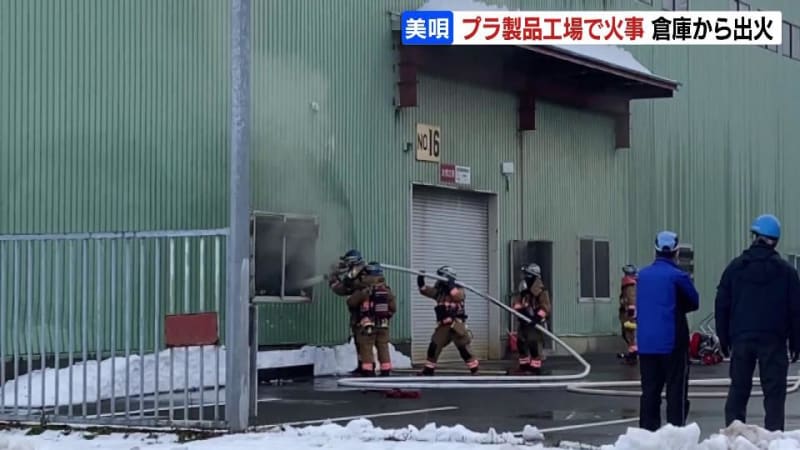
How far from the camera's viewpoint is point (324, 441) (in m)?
10.3

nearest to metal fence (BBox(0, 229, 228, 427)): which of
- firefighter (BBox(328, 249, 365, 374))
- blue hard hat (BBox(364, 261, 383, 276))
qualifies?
firefighter (BBox(328, 249, 365, 374))

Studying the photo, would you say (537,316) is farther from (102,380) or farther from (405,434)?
(405,434)

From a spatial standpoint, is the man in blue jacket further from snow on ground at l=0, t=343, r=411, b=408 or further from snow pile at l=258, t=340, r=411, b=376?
snow pile at l=258, t=340, r=411, b=376

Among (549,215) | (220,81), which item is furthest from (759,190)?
(220,81)

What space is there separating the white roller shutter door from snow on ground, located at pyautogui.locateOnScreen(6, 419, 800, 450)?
36.1 feet

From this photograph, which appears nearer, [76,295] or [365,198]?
[76,295]

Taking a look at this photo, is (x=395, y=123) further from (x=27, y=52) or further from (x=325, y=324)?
(x=27, y=52)

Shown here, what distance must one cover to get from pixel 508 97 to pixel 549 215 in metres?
2.68

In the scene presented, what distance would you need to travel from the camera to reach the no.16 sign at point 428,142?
72.1ft

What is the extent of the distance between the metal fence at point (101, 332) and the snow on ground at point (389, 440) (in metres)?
0.45

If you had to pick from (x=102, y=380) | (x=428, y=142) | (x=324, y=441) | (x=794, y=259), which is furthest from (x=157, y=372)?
(x=794, y=259)

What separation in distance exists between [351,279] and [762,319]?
9.19 m

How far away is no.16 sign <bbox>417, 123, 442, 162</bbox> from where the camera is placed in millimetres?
21969

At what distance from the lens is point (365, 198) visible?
67.5 ft
